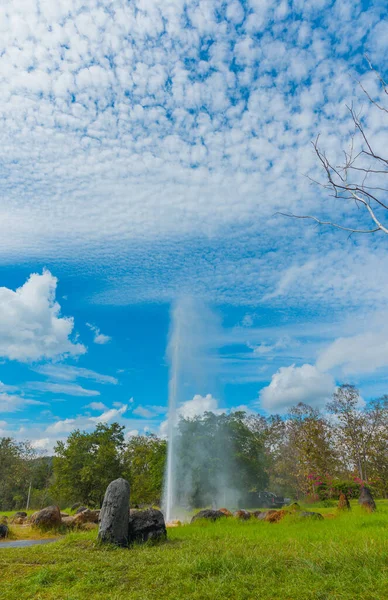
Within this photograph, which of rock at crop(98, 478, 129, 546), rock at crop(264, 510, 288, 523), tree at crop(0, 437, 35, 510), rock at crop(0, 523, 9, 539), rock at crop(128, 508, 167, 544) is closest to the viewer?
rock at crop(98, 478, 129, 546)

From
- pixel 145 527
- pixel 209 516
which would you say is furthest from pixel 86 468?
pixel 145 527

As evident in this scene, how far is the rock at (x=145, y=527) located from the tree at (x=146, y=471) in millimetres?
17600

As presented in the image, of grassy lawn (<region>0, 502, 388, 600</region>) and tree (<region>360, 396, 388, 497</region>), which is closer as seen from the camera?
grassy lawn (<region>0, 502, 388, 600</region>)

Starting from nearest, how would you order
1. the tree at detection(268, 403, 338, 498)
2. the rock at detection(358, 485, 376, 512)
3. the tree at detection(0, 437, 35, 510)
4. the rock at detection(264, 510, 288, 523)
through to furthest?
the rock at detection(264, 510, 288, 523) < the rock at detection(358, 485, 376, 512) < the tree at detection(268, 403, 338, 498) < the tree at detection(0, 437, 35, 510)

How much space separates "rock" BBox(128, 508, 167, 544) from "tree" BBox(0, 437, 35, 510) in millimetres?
36654

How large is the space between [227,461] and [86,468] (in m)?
11.9

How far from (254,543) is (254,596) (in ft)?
15.4

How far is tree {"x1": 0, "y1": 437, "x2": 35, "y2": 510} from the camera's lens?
142 ft

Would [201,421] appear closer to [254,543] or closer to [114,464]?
[114,464]

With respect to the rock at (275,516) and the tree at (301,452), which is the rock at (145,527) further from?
the tree at (301,452)

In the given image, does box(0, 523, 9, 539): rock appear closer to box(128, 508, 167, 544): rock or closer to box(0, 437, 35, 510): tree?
box(128, 508, 167, 544): rock

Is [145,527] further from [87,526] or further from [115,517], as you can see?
[87,526]

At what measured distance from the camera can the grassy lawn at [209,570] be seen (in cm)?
586

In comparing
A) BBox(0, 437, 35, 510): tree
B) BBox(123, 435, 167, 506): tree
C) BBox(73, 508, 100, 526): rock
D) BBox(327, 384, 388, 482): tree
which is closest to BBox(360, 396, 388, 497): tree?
BBox(327, 384, 388, 482): tree
